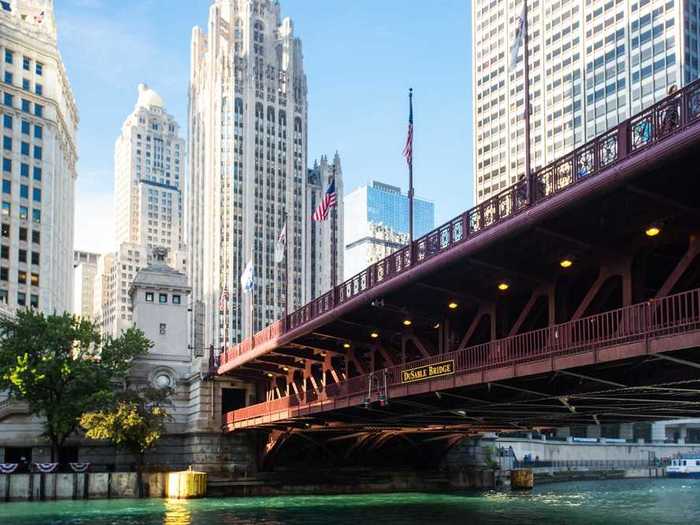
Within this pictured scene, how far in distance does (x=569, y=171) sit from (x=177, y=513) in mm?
32666

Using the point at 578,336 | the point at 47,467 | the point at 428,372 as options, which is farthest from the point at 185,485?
the point at 578,336

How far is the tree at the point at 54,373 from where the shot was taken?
66000 millimetres

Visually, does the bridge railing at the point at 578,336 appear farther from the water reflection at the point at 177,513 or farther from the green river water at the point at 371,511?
the water reflection at the point at 177,513

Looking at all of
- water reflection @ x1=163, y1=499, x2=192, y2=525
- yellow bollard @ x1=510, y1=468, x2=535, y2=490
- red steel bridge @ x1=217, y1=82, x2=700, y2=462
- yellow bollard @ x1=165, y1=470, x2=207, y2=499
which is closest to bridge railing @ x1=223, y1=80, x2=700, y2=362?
red steel bridge @ x1=217, y1=82, x2=700, y2=462

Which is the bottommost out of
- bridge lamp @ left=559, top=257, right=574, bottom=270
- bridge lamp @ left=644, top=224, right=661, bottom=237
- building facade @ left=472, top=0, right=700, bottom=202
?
bridge lamp @ left=559, top=257, right=574, bottom=270

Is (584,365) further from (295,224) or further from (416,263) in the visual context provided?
(295,224)

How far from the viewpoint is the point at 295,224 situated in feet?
652

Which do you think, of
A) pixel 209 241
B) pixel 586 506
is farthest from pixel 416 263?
pixel 209 241

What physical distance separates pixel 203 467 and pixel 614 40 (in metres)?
111

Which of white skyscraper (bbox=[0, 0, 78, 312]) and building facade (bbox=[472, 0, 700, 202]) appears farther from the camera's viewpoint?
building facade (bbox=[472, 0, 700, 202])

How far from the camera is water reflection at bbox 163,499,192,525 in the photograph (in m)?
47.6

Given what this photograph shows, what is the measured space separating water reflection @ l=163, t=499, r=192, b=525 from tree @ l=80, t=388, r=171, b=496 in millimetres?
5362

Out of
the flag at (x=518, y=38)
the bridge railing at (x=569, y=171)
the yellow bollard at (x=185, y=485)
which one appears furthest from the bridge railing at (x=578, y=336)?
the yellow bollard at (x=185, y=485)

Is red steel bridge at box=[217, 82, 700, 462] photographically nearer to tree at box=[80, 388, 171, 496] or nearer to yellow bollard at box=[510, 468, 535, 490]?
tree at box=[80, 388, 171, 496]
